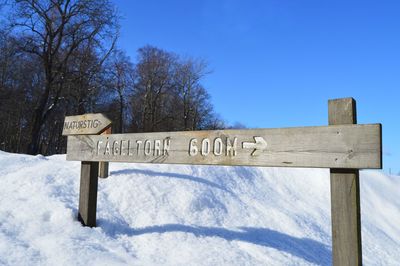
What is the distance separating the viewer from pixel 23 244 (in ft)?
12.1

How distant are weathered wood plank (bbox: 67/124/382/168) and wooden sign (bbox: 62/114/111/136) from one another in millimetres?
332

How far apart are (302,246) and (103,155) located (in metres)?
3.07

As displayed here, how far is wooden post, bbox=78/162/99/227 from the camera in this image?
4445 mm

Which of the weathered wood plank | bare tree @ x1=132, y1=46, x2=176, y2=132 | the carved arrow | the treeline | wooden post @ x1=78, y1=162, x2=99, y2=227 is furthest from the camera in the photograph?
bare tree @ x1=132, y1=46, x2=176, y2=132

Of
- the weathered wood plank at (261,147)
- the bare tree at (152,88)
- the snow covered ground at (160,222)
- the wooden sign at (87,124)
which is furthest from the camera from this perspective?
the bare tree at (152,88)

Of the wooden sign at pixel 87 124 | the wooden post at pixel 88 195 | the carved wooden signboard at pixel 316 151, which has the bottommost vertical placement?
the wooden post at pixel 88 195

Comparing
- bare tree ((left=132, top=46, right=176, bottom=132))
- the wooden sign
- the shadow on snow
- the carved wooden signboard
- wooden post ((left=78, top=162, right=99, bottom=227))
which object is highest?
bare tree ((left=132, top=46, right=176, bottom=132))

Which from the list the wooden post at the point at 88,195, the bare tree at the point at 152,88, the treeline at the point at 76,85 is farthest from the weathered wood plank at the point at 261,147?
the bare tree at the point at 152,88

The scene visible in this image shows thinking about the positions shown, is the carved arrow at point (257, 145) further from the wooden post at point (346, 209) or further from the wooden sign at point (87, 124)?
the wooden sign at point (87, 124)

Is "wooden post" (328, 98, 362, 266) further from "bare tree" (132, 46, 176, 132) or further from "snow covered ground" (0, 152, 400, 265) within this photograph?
"bare tree" (132, 46, 176, 132)

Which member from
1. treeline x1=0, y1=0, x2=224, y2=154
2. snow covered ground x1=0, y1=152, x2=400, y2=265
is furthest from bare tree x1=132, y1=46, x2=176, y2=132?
snow covered ground x1=0, y1=152, x2=400, y2=265

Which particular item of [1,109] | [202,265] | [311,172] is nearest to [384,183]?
[311,172]

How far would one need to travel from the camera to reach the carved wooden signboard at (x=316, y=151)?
2.67m

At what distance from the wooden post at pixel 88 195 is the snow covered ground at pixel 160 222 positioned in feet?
0.46
